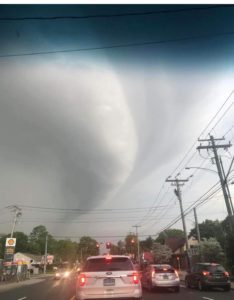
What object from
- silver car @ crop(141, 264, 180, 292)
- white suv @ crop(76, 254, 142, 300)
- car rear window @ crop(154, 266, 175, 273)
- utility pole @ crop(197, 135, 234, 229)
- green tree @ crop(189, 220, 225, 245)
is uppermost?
green tree @ crop(189, 220, 225, 245)

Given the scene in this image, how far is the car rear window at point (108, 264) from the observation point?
394 inches

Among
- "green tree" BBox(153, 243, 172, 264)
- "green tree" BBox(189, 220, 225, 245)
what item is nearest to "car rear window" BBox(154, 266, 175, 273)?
"green tree" BBox(153, 243, 172, 264)

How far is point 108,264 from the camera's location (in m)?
10.1

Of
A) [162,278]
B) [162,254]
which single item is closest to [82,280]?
[162,278]

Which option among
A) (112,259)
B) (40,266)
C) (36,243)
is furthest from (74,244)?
(112,259)

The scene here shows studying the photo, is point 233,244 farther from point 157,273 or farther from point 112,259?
point 112,259

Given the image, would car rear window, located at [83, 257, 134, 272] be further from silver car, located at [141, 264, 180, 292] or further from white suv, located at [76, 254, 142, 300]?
silver car, located at [141, 264, 180, 292]

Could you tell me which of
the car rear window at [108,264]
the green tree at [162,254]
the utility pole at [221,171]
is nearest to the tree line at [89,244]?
the green tree at [162,254]

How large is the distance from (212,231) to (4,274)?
7085 centimetres

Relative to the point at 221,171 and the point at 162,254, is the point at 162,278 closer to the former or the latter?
the point at 221,171

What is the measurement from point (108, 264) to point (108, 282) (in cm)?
54

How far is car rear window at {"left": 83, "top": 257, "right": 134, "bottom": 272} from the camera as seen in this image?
394 inches

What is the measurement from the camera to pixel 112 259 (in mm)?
10289

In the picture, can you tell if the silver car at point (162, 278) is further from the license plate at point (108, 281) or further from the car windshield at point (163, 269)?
the license plate at point (108, 281)
